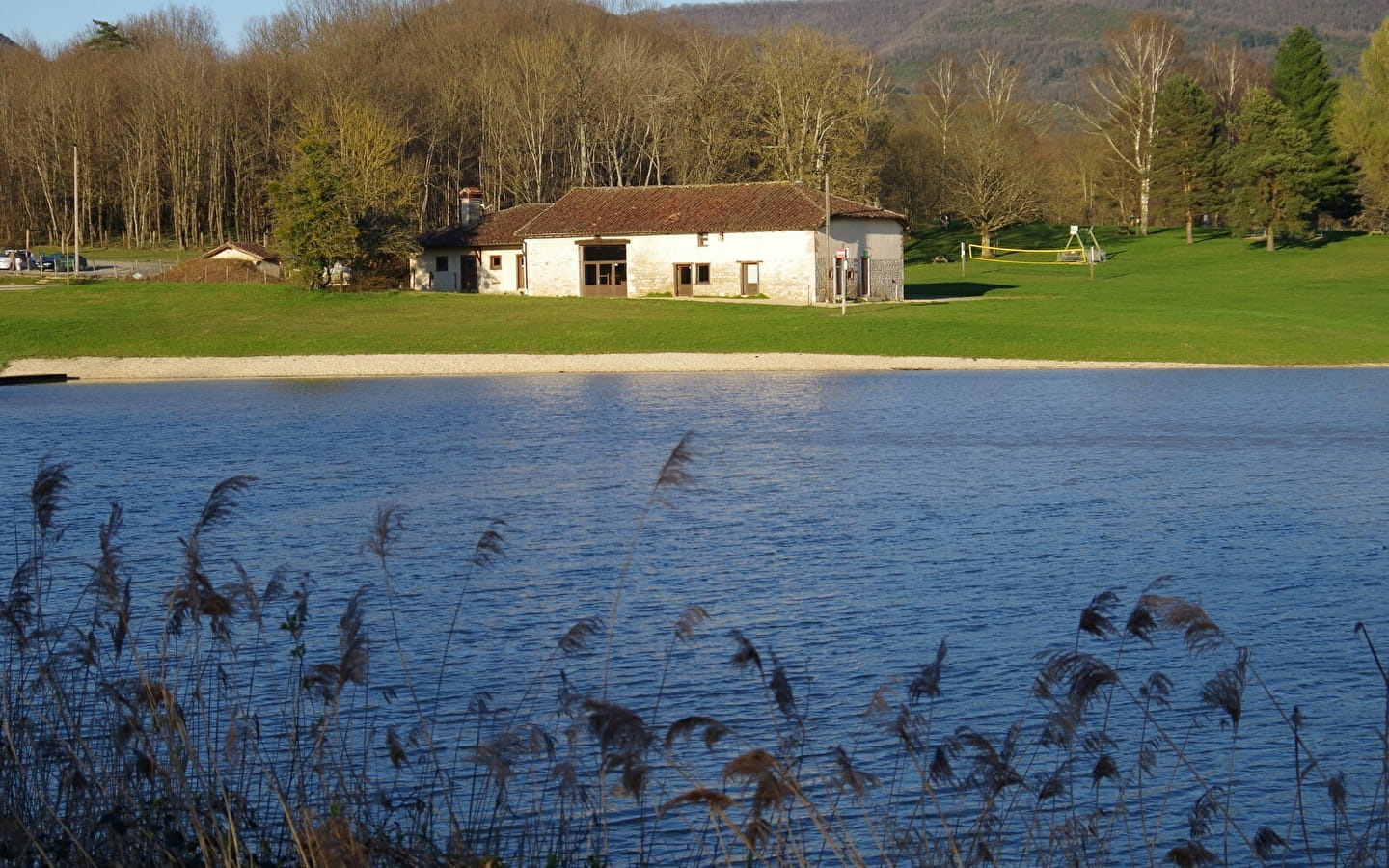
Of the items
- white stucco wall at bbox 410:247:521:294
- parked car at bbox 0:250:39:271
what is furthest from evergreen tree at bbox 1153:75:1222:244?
parked car at bbox 0:250:39:271

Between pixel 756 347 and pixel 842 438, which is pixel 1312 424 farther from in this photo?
pixel 756 347

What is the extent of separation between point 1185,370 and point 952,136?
6346 centimetres

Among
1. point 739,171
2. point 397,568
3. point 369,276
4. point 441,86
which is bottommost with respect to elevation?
point 397,568

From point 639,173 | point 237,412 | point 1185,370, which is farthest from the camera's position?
point 639,173

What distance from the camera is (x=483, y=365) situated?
50.7 meters

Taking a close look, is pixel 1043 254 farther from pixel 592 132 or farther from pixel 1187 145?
pixel 592 132

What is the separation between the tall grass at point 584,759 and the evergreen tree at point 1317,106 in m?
86.8

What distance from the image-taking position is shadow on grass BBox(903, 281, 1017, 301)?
7406 cm

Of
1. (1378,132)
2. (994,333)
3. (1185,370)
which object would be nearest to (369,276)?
(994,333)

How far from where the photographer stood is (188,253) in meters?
97.8

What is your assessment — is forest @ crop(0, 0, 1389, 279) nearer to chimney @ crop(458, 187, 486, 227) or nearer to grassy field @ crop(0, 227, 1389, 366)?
chimney @ crop(458, 187, 486, 227)

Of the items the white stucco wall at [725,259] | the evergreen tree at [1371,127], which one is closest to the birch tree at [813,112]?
the white stucco wall at [725,259]

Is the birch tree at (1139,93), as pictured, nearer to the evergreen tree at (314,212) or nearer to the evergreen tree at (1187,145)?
the evergreen tree at (1187,145)

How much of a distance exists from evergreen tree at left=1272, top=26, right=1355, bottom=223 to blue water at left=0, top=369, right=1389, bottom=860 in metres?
60.7
